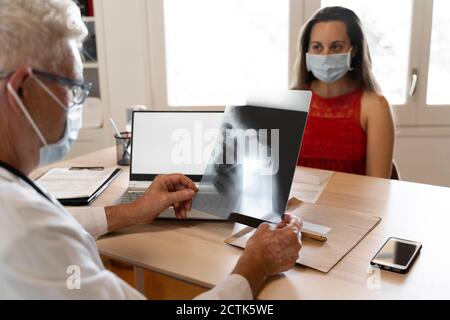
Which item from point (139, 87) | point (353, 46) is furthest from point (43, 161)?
point (139, 87)

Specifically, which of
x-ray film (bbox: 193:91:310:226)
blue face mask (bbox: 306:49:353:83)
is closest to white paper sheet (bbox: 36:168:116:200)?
x-ray film (bbox: 193:91:310:226)

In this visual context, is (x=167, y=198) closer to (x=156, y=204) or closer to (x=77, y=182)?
(x=156, y=204)

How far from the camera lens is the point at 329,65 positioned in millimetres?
1870

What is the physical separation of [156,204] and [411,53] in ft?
6.91

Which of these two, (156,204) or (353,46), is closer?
(156,204)

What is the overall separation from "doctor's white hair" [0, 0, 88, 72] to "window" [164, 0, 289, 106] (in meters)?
2.07

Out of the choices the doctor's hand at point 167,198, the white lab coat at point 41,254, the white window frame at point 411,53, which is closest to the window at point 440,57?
the white window frame at point 411,53

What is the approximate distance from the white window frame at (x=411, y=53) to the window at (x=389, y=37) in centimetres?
4

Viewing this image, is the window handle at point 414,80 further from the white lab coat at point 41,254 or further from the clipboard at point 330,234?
the white lab coat at point 41,254

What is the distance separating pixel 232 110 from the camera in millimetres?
1265

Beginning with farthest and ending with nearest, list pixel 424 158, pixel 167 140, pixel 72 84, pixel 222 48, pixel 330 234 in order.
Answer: pixel 222 48, pixel 424 158, pixel 167 140, pixel 330 234, pixel 72 84

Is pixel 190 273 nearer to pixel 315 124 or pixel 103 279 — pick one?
pixel 103 279

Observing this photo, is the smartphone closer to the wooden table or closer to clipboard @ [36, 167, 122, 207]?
the wooden table

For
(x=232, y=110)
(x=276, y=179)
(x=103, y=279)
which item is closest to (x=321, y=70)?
(x=232, y=110)
